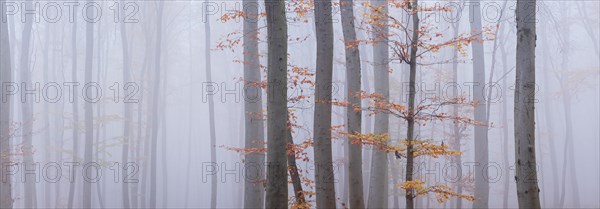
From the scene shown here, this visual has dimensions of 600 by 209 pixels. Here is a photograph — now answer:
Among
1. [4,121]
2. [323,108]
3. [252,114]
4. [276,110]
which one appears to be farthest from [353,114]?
[4,121]

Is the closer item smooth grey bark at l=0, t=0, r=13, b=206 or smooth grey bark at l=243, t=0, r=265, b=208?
smooth grey bark at l=243, t=0, r=265, b=208

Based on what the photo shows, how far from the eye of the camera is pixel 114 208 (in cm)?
3881

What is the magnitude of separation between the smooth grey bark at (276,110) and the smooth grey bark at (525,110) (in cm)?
371

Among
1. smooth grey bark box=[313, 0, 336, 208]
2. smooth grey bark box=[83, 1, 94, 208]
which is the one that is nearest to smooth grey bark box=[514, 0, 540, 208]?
smooth grey bark box=[313, 0, 336, 208]

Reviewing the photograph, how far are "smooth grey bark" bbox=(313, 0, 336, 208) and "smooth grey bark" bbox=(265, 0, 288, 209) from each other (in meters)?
2.28

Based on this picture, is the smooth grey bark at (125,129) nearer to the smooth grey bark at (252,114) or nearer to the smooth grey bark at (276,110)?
the smooth grey bark at (252,114)

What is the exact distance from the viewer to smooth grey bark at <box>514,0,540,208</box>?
838cm

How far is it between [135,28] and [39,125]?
50.9ft

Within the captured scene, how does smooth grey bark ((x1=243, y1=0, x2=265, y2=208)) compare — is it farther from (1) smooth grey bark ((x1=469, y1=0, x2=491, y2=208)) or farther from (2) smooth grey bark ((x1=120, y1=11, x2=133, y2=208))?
(2) smooth grey bark ((x1=120, y1=11, x2=133, y2=208))

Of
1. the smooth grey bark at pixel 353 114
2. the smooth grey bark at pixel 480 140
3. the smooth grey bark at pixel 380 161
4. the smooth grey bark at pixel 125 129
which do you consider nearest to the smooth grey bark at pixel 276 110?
the smooth grey bark at pixel 353 114

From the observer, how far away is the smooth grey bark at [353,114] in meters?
10.8

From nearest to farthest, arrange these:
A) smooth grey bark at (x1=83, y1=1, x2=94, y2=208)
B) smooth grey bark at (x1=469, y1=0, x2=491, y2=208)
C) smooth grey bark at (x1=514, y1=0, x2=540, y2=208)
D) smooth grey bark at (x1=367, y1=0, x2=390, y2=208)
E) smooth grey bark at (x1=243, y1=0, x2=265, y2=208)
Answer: smooth grey bark at (x1=514, y1=0, x2=540, y2=208), smooth grey bark at (x1=243, y1=0, x2=265, y2=208), smooth grey bark at (x1=367, y1=0, x2=390, y2=208), smooth grey bark at (x1=469, y1=0, x2=491, y2=208), smooth grey bark at (x1=83, y1=1, x2=94, y2=208)

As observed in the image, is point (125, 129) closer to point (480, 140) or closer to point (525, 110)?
point (480, 140)

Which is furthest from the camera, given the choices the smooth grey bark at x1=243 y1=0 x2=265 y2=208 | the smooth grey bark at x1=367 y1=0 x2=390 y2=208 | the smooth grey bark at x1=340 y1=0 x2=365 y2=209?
the smooth grey bark at x1=367 y1=0 x2=390 y2=208
